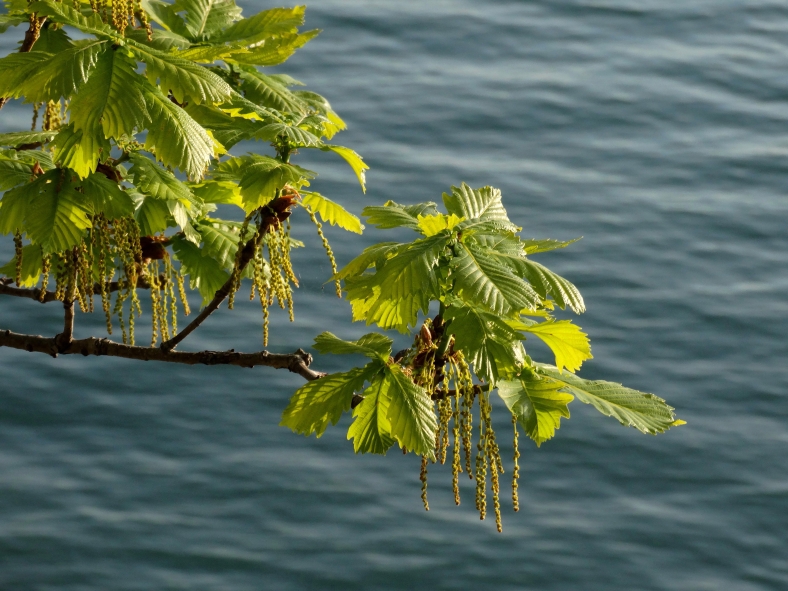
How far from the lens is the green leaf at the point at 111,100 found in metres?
2.96

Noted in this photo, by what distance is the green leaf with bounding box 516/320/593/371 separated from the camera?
120 inches

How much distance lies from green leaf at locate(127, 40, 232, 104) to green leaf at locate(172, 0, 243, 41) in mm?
780

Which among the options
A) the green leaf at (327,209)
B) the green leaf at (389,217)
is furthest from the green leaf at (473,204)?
the green leaf at (327,209)

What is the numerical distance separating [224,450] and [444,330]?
5802mm

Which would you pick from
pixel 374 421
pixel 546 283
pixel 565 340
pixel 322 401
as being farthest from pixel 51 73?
pixel 565 340

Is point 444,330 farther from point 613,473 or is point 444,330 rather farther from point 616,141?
point 616,141

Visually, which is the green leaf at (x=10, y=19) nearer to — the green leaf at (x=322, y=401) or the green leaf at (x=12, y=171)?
the green leaf at (x=12, y=171)

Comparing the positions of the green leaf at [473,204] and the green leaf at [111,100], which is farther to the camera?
the green leaf at [473,204]

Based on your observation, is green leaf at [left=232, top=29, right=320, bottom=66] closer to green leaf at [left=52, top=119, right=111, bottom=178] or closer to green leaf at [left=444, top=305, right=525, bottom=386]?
green leaf at [left=52, top=119, right=111, bottom=178]

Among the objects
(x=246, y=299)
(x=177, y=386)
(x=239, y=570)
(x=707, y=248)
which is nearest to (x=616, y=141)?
(x=707, y=248)

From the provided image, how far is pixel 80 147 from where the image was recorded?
305 cm

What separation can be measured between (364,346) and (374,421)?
193mm

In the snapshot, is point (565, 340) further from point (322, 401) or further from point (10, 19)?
point (10, 19)

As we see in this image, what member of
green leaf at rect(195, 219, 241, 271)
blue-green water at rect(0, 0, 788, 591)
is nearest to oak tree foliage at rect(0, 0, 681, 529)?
green leaf at rect(195, 219, 241, 271)
